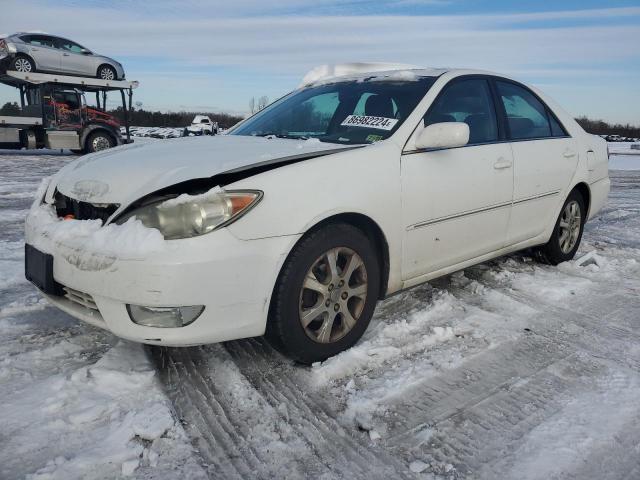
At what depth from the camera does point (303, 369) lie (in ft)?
8.74

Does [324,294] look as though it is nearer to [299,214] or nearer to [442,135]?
[299,214]

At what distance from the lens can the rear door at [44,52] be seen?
15273 millimetres

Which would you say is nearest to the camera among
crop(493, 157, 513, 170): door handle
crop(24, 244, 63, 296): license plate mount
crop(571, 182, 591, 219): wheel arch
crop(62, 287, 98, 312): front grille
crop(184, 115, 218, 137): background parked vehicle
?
crop(62, 287, 98, 312): front grille

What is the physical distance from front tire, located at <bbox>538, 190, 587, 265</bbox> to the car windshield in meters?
1.84

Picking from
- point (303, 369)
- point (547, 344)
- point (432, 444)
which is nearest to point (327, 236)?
point (303, 369)

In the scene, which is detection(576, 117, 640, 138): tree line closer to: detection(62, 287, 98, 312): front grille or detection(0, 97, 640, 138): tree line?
detection(0, 97, 640, 138): tree line

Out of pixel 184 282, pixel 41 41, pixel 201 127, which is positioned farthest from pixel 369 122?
pixel 201 127

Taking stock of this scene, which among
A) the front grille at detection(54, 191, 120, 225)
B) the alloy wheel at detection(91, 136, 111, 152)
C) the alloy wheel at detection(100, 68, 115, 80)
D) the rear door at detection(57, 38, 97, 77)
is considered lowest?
the front grille at detection(54, 191, 120, 225)

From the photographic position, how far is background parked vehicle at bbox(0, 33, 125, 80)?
15008 millimetres

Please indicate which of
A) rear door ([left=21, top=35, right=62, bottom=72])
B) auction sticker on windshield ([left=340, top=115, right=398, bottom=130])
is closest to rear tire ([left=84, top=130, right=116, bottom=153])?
rear door ([left=21, top=35, right=62, bottom=72])

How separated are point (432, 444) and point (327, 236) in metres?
1.03

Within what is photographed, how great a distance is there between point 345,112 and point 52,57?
50.0 feet

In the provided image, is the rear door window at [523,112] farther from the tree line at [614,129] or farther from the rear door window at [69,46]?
the tree line at [614,129]

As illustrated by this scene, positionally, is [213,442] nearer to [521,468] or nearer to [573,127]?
Result: [521,468]
